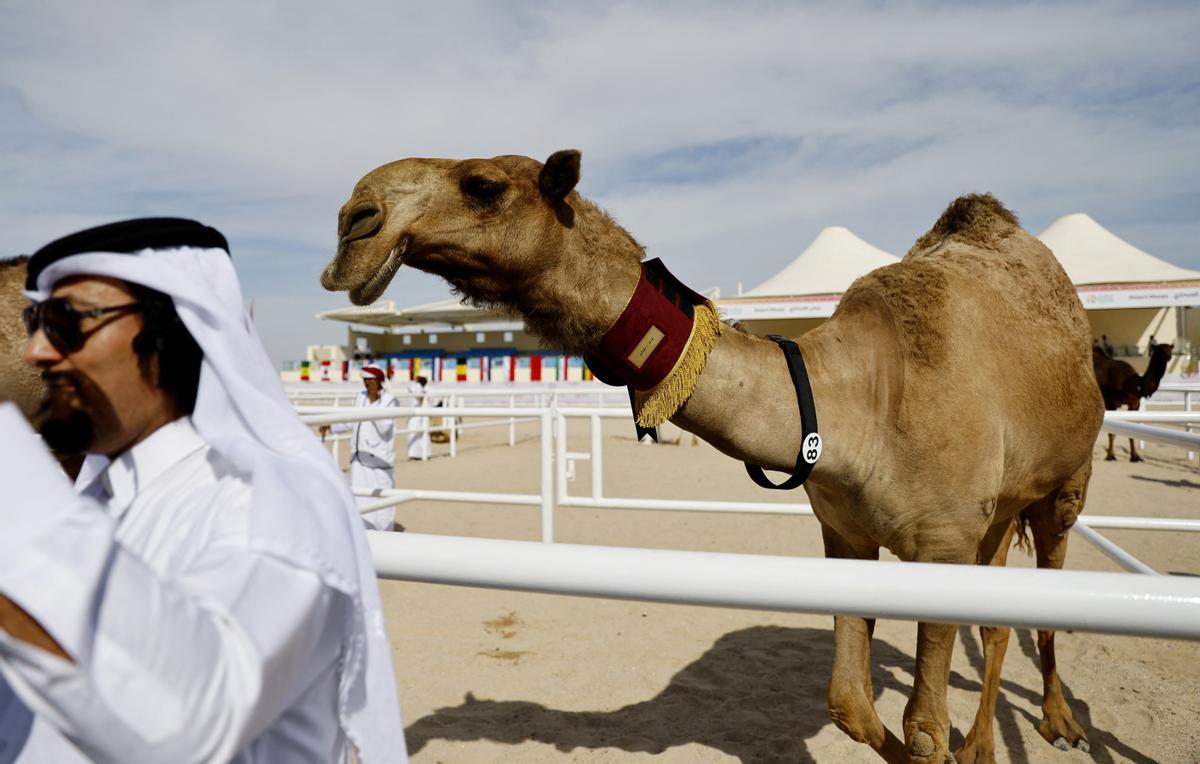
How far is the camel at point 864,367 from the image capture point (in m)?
2.24

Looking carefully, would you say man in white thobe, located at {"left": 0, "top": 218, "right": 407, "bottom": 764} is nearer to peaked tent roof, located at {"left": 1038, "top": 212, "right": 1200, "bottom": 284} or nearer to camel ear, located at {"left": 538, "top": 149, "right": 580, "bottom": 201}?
camel ear, located at {"left": 538, "top": 149, "right": 580, "bottom": 201}

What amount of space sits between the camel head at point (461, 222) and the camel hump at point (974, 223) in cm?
240

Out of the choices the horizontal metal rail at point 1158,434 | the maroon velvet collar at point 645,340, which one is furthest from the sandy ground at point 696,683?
the maroon velvet collar at point 645,340

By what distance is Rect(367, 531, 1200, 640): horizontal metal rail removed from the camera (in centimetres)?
93

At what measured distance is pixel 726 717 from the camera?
3.87 m

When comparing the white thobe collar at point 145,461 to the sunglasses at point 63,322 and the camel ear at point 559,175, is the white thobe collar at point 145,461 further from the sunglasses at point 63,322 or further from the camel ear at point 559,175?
the camel ear at point 559,175

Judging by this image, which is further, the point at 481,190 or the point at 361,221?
the point at 481,190

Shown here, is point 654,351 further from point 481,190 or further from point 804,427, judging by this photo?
point 481,190

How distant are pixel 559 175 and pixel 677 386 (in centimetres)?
73

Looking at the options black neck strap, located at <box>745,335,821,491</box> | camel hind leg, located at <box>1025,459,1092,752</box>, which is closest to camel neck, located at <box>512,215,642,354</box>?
black neck strap, located at <box>745,335,821,491</box>

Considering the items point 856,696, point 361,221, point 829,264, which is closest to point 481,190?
point 361,221

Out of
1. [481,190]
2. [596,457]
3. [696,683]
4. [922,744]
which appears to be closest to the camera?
[481,190]

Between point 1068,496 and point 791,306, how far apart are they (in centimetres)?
2763

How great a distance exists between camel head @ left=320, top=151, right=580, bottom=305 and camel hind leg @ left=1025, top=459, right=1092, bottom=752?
3.07m
